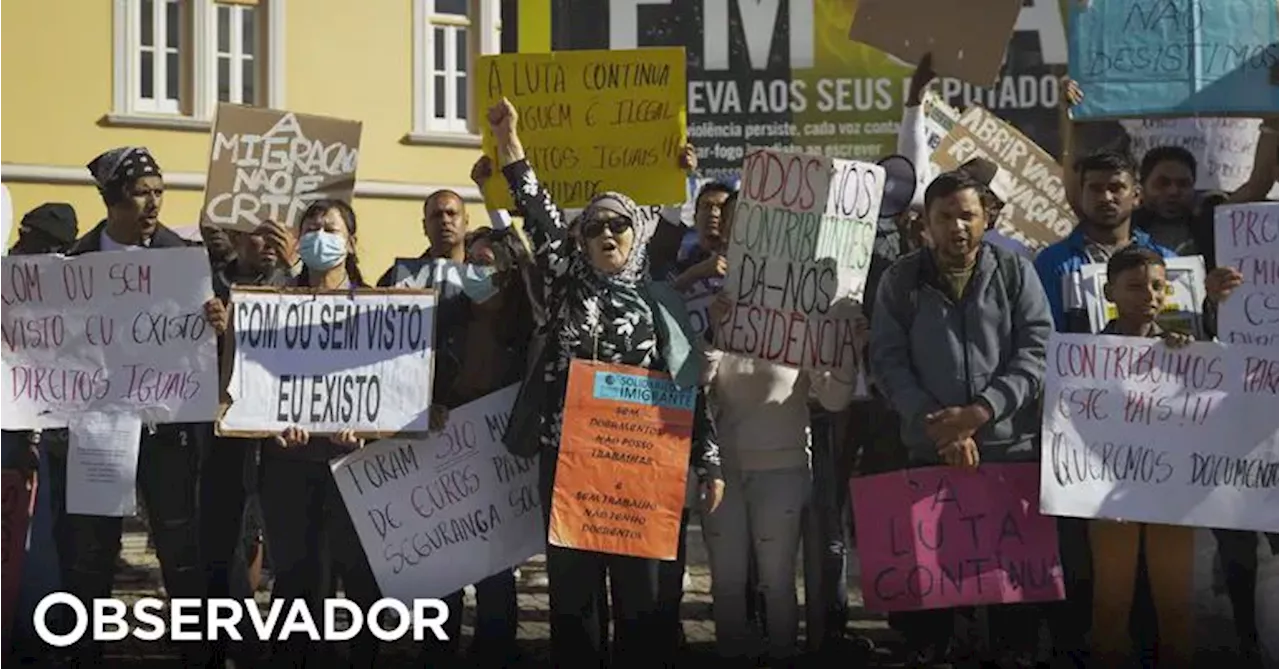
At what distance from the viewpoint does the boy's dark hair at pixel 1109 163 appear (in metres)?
6.89

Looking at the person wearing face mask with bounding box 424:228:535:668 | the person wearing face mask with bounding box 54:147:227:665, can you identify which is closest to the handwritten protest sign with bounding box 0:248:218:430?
the person wearing face mask with bounding box 54:147:227:665

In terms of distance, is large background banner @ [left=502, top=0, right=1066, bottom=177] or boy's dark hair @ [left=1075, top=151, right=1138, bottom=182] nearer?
boy's dark hair @ [left=1075, top=151, right=1138, bottom=182]

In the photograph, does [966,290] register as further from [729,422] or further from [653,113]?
[653,113]

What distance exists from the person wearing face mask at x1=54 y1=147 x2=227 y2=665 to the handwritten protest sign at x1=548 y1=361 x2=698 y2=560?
55.0 inches

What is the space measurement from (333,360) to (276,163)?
1.41 meters

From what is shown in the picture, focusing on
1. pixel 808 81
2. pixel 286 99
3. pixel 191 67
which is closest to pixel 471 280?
pixel 808 81

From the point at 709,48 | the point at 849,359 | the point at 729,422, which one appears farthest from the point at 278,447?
the point at 709,48

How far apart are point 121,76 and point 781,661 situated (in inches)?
591

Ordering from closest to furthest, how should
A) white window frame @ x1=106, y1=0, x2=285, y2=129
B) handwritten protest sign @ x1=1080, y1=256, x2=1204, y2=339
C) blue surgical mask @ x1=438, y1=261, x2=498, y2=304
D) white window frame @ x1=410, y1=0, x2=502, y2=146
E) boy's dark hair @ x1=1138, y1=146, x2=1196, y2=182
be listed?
handwritten protest sign @ x1=1080, y1=256, x2=1204, y2=339 → blue surgical mask @ x1=438, y1=261, x2=498, y2=304 → boy's dark hair @ x1=1138, y1=146, x2=1196, y2=182 → white window frame @ x1=106, y1=0, x2=285, y2=129 → white window frame @ x1=410, y1=0, x2=502, y2=146

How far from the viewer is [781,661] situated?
6973 mm

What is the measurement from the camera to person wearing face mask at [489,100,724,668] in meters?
6.55

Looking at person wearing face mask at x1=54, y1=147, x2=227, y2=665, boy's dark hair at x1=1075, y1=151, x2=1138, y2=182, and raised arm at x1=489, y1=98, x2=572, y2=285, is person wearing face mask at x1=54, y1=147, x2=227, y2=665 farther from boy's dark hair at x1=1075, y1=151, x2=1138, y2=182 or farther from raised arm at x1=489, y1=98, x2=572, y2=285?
boy's dark hair at x1=1075, y1=151, x2=1138, y2=182

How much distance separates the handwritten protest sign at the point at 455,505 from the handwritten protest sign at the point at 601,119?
124cm

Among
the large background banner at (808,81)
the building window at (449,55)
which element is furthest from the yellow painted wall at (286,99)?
the large background banner at (808,81)
